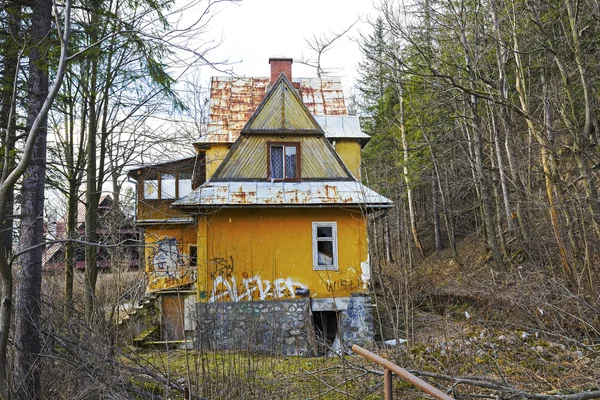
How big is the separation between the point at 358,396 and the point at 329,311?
7.45m

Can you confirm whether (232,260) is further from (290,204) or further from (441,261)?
(441,261)

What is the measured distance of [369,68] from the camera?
2680 centimetres

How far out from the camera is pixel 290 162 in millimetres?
14523

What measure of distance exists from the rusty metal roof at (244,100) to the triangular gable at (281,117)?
1.40 metres

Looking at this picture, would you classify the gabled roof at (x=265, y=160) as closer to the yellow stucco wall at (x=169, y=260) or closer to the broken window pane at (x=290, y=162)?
the broken window pane at (x=290, y=162)

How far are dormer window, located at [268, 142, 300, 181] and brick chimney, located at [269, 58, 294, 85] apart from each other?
3.79 meters

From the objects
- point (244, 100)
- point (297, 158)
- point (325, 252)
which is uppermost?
point (244, 100)

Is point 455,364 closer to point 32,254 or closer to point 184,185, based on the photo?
point 32,254

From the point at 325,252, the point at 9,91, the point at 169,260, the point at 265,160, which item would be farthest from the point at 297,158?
the point at 9,91

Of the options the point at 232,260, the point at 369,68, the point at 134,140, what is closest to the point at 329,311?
the point at 232,260

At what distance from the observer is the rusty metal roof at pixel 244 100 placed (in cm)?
1623

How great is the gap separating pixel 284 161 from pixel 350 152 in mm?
3930

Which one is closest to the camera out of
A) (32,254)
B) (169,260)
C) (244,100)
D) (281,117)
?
(32,254)

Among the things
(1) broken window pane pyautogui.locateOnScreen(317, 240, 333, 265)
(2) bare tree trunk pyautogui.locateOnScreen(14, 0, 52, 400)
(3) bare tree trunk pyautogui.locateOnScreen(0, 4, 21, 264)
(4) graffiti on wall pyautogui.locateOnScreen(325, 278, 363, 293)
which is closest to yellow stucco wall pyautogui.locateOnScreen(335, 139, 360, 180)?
(1) broken window pane pyautogui.locateOnScreen(317, 240, 333, 265)
